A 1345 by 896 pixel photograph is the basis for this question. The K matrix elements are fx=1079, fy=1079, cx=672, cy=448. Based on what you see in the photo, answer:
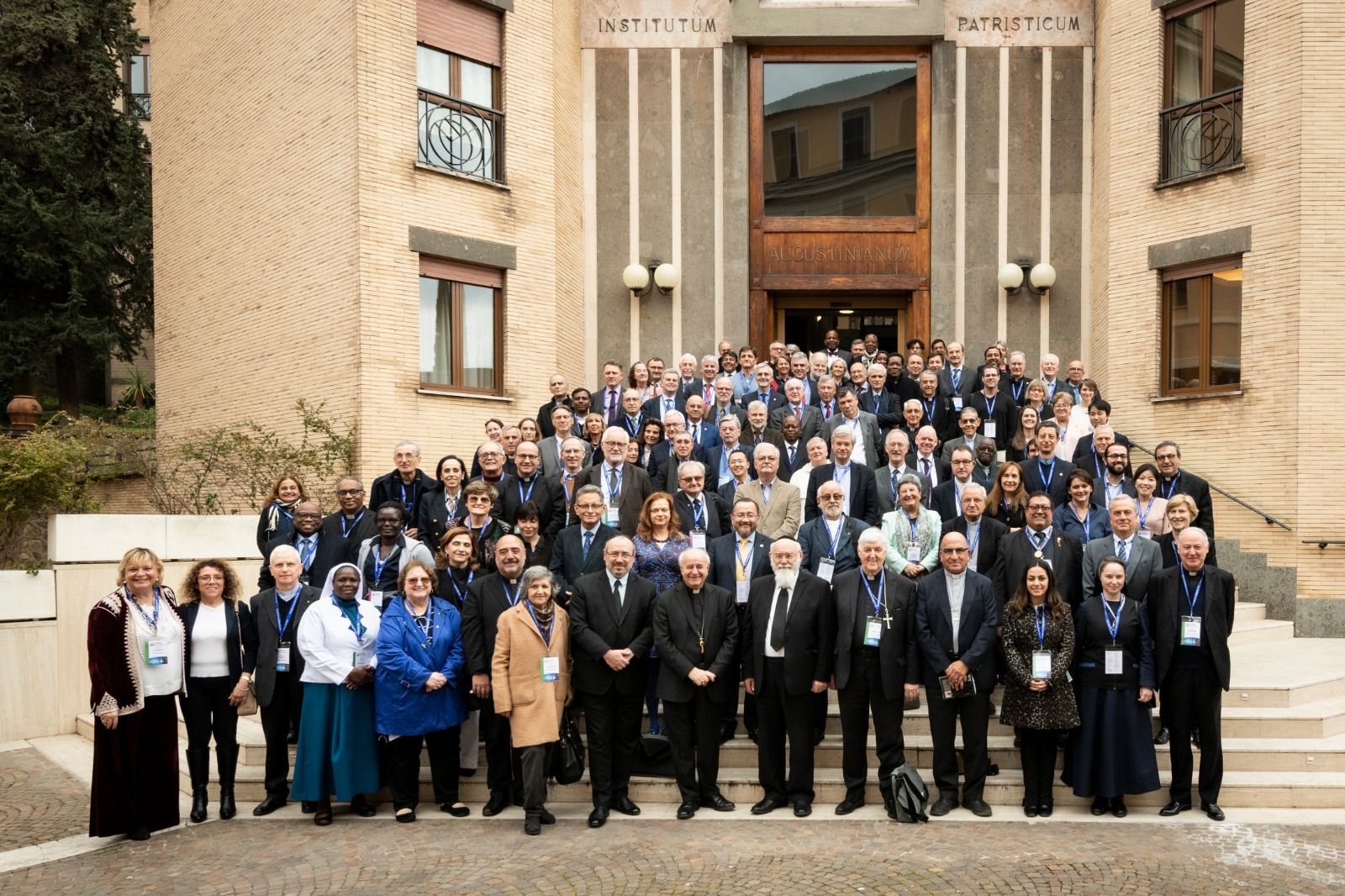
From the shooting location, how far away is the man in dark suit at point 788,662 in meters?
7.73

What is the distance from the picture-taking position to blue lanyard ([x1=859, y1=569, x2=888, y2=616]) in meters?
7.80

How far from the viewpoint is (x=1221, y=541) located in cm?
1303

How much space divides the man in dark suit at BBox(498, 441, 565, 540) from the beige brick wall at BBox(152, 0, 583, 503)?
15.6 feet

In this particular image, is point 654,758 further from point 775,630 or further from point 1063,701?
point 1063,701

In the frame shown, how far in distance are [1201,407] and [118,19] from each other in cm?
2448

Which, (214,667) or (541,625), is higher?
(541,625)

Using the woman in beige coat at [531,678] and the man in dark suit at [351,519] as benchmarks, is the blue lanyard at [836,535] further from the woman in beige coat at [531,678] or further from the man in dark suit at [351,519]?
the man in dark suit at [351,519]

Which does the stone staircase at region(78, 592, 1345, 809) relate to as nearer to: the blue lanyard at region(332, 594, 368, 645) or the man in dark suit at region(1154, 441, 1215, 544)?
the blue lanyard at region(332, 594, 368, 645)

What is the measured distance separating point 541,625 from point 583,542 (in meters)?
1.02

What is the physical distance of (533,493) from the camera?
941 cm

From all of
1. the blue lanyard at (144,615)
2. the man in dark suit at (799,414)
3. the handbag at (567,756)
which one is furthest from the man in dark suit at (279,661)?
the man in dark suit at (799,414)

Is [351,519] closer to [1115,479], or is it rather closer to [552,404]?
[552,404]

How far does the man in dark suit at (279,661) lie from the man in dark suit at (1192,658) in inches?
243

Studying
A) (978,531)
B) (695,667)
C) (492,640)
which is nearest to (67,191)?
(492,640)
